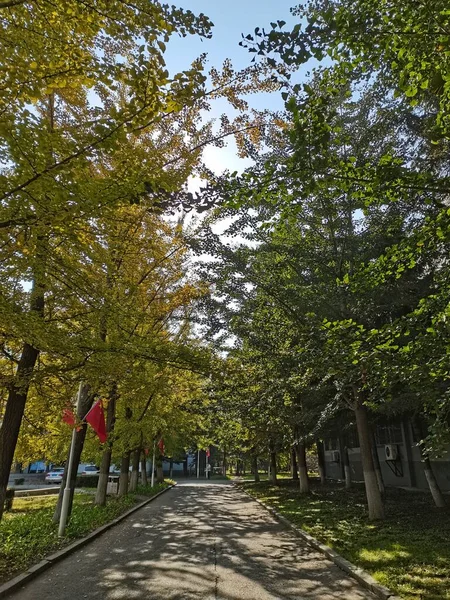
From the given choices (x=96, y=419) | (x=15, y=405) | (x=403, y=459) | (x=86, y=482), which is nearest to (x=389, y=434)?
(x=403, y=459)

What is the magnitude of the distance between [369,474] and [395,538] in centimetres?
254

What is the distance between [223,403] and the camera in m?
15.9

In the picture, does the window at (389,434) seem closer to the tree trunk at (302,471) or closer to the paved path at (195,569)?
the tree trunk at (302,471)

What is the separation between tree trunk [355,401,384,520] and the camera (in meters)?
11.0

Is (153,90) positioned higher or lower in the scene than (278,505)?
higher

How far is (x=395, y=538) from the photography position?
8.60m

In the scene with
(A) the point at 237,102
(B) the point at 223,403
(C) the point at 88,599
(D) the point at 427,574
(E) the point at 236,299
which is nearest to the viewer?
(C) the point at 88,599

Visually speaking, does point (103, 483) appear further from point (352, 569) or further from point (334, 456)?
point (334, 456)

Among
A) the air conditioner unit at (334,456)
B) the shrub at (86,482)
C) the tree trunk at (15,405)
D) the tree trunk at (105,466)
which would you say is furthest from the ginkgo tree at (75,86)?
the shrub at (86,482)

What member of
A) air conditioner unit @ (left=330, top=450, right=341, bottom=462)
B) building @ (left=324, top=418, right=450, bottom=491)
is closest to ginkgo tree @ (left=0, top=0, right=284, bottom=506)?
building @ (left=324, top=418, right=450, bottom=491)

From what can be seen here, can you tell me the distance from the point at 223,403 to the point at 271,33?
13.6m

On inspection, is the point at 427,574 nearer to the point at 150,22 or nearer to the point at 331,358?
the point at 331,358

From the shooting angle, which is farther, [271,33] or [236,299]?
[236,299]

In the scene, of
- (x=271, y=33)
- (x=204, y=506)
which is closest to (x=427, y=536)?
(x=271, y=33)
